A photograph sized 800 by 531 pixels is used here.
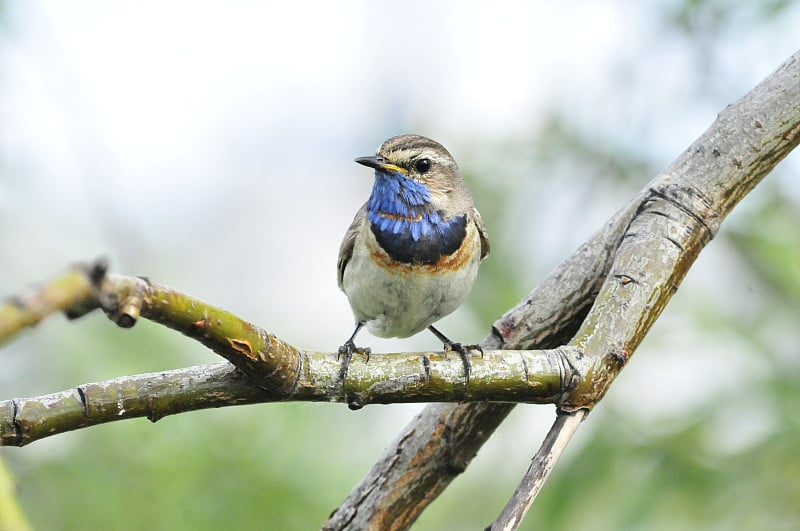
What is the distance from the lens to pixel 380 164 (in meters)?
5.01

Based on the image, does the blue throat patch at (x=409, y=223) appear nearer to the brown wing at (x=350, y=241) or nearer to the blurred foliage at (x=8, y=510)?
the brown wing at (x=350, y=241)

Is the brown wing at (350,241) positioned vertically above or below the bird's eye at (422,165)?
below

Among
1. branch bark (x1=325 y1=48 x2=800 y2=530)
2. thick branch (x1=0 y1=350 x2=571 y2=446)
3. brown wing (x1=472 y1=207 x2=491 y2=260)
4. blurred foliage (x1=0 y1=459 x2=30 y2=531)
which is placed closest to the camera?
blurred foliage (x1=0 y1=459 x2=30 y2=531)

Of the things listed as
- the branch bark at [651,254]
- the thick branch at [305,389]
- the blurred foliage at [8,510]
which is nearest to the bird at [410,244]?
the branch bark at [651,254]

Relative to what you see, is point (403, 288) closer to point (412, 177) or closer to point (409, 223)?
point (409, 223)

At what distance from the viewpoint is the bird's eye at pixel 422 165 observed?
16.8ft

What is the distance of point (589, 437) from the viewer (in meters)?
4.88

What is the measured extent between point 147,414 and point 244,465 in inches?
79.9

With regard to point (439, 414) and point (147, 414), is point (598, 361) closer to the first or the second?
point (439, 414)

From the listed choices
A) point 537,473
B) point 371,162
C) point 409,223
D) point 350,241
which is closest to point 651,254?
point 537,473

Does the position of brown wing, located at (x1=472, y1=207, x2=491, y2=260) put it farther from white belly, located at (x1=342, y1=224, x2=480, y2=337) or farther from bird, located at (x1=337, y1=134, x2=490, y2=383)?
white belly, located at (x1=342, y1=224, x2=480, y2=337)

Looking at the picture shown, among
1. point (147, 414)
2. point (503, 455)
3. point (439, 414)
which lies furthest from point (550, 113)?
point (147, 414)

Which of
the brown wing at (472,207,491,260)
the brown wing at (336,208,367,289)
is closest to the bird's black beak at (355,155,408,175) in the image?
the brown wing at (336,208,367,289)

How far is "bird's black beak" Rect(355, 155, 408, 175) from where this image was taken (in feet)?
16.4
